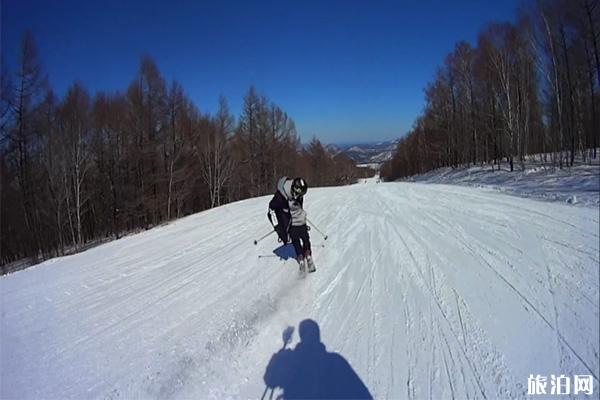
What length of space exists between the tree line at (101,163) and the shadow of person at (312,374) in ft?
87.4

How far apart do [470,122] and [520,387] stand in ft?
106

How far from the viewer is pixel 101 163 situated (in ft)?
104

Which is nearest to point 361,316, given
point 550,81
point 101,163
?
point 550,81

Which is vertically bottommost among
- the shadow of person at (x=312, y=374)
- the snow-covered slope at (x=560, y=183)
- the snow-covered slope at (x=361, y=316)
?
the shadow of person at (x=312, y=374)

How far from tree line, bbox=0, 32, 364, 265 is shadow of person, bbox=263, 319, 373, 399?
2664 centimetres

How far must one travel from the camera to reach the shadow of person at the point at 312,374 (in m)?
3.36

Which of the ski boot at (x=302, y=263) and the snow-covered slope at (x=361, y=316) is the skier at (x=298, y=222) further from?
the snow-covered slope at (x=361, y=316)

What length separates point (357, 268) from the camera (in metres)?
6.52

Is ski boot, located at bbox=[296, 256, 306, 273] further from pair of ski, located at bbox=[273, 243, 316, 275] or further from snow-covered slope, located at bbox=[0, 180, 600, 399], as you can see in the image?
snow-covered slope, located at bbox=[0, 180, 600, 399]

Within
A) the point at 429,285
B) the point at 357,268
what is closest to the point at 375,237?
the point at 357,268

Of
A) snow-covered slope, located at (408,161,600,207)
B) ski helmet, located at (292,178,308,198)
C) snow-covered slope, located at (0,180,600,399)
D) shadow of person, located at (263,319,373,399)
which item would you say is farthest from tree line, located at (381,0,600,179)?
ski helmet, located at (292,178,308,198)

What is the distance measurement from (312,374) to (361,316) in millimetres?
1227

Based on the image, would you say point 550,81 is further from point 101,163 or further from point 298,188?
point 101,163

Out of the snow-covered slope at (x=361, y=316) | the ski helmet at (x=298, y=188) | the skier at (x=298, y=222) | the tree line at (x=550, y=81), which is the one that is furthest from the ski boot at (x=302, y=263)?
the tree line at (x=550, y=81)
